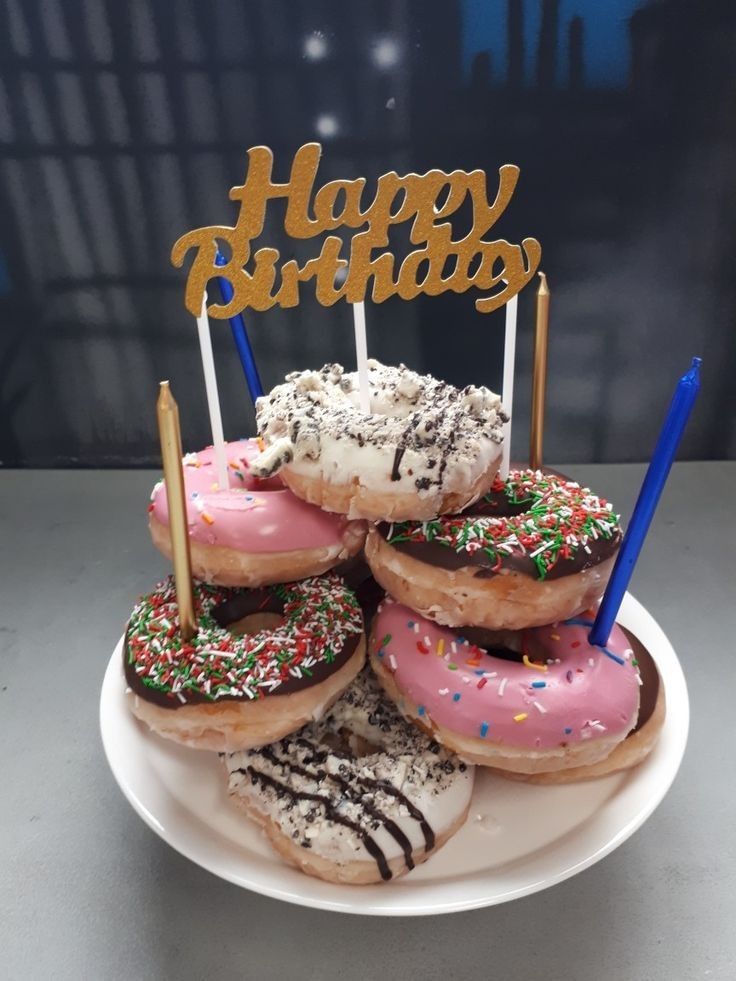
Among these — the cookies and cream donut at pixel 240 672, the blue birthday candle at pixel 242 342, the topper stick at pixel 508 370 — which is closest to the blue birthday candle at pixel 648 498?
the topper stick at pixel 508 370

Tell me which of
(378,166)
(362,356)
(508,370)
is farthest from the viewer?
(378,166)

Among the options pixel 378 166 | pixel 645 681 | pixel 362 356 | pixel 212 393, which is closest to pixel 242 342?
pixel 212 393

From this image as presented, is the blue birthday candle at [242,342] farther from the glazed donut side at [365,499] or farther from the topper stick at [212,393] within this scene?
the glazed donut side at [365,499]

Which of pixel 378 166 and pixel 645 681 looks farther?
pixel 378 166

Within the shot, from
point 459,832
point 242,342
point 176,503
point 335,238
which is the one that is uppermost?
point 335,238

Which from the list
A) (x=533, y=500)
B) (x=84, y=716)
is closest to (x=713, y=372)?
(x=533, y=500)

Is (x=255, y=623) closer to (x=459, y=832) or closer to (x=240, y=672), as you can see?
(x=240, y=672)

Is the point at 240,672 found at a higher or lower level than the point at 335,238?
lower
